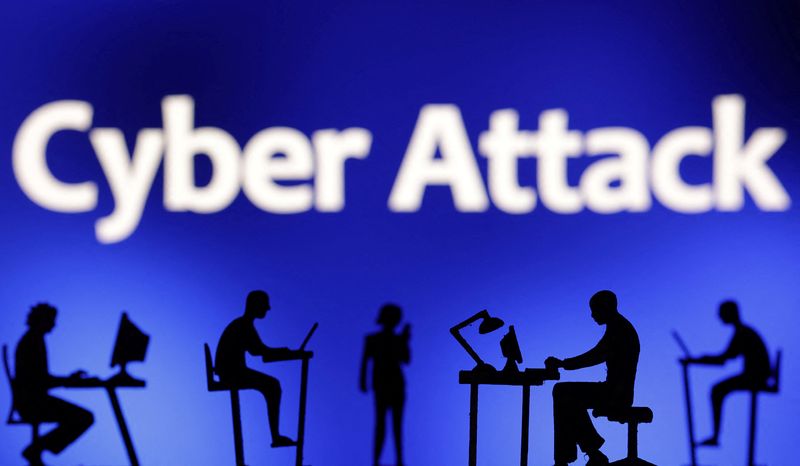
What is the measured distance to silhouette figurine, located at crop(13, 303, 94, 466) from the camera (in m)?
6.22

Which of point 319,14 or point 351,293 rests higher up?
Result: point 319,14

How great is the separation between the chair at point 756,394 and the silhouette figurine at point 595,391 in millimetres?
1256

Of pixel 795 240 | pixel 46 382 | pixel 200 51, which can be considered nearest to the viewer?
pixel 46 382

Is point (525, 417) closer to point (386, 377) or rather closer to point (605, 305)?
point (605, 305)

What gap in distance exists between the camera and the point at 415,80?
24.1ft

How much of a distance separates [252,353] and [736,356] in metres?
3.08

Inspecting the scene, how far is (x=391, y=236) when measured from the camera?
7.36 metres

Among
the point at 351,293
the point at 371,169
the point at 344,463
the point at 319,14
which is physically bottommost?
the point at 344,463

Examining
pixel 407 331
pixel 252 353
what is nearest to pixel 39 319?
pixel 252 353

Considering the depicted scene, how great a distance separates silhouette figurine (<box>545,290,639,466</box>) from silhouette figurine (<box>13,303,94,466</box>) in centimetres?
279

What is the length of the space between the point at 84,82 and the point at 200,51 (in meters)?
0.86

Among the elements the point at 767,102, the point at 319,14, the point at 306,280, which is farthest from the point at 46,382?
the point at 767,102

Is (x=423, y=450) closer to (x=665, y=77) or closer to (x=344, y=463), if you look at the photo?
(x=344, y=463)

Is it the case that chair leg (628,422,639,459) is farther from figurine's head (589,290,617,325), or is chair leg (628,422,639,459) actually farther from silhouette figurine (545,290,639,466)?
figurine's head (589,290,617,325)
